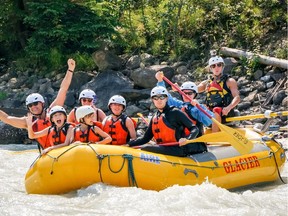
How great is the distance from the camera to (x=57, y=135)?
7516 mm

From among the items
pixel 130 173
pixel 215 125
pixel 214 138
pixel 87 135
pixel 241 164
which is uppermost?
pixel 87 135

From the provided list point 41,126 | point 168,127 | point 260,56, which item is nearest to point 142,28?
point 260,56

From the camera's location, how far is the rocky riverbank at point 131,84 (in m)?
12.3

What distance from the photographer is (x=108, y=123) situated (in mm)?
7832

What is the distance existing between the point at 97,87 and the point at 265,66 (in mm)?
4157

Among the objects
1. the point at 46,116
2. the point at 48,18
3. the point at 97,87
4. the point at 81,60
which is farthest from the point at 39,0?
the point at 46,116

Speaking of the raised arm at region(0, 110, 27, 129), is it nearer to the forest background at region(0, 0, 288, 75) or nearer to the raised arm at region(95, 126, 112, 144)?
the raised arm at region(95, 126, 112, 144)

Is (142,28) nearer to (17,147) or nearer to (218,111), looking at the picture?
(17,147)

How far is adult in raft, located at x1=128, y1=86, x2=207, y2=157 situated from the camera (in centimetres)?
726

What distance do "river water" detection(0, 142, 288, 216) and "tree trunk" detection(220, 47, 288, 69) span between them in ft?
19.4

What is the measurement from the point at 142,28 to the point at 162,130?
9.32 metres

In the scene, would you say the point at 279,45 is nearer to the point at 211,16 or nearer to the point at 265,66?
the point at 265,66

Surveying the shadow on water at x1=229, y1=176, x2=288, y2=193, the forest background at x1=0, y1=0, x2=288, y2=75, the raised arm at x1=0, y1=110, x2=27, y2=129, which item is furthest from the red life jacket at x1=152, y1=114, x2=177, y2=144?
the forest background at x1=0, y1=0, x2=288, y2=75

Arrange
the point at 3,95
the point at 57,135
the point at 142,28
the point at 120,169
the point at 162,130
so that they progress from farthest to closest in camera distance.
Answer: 1. the point at 142,28
2. the point at 3,95
3. the point at 57,135
4. the point at 162,130
5. the point at 120,169
